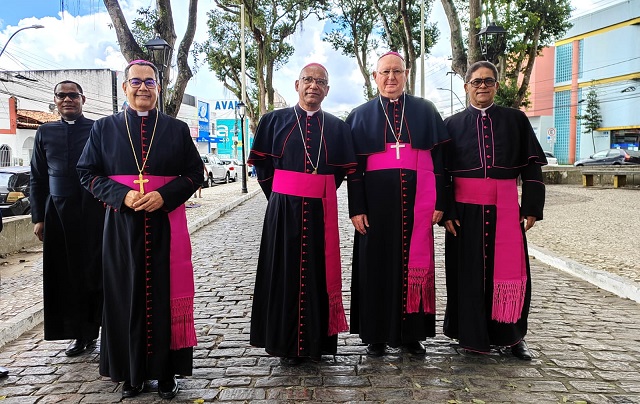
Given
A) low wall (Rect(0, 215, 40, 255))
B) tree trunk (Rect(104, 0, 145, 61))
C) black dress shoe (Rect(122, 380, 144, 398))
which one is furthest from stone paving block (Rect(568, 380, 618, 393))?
tree trunk (Rect(104, 0, 145, 61))

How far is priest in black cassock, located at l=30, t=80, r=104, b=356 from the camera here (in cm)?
420

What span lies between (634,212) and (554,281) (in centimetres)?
717

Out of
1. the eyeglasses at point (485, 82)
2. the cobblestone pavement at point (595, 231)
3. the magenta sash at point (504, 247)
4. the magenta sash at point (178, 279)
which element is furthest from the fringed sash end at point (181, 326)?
the cobblestone pavement at point (595, 231)

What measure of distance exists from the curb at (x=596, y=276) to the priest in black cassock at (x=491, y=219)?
2434mm

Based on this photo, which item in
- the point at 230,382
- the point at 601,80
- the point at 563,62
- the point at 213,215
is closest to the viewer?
the point at 230,382

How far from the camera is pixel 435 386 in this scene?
3533 mm

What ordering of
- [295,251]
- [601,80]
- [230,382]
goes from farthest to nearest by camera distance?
[601,80] < [295,251] < [230,382]

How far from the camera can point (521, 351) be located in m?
4.03

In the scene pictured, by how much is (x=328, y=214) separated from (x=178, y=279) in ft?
3.86

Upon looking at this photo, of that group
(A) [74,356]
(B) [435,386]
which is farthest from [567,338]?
(A) [74,356]

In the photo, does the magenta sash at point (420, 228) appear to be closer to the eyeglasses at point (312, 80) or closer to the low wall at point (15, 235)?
the eyeglasses at point (312, 80)

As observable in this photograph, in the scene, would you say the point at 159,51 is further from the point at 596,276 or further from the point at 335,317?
the point at 596,276

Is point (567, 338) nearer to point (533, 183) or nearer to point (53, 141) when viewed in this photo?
point (533, 183)

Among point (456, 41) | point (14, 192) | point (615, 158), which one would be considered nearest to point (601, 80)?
point (615, 158)
